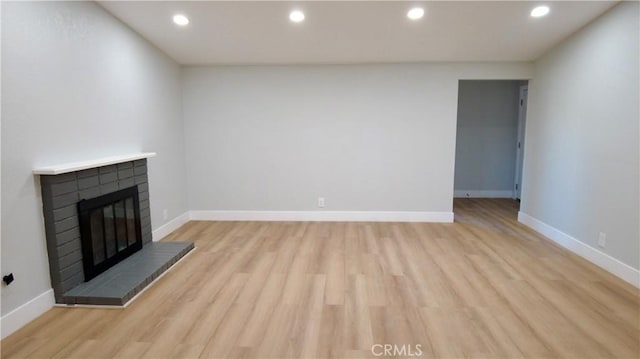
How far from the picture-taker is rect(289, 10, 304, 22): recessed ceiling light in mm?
3445

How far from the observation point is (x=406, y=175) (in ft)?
16.2

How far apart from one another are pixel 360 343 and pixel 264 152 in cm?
338

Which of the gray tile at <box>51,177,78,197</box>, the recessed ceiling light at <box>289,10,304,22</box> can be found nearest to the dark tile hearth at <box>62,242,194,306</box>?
the gray tile at <box>51,177,78,197</box>

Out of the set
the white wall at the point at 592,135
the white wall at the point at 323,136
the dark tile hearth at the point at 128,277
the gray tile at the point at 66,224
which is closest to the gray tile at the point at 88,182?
the gray tile at the point at 66,224

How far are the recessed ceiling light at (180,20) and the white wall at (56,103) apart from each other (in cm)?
54

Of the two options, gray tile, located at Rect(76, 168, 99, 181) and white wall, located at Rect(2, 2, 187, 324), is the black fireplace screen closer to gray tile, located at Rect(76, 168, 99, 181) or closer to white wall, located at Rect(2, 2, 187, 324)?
gray tile, located at Rect(76, 168, 99, 181)

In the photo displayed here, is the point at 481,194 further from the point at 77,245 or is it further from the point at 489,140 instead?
the point at 77,245

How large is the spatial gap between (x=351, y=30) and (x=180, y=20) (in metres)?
1.83

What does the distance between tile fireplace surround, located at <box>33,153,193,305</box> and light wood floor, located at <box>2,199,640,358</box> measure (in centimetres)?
14

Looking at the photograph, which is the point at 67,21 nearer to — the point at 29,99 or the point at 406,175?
the point at 29,99

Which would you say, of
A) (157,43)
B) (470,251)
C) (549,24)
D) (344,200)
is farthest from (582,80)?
(157,43)

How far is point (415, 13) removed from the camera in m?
3.45

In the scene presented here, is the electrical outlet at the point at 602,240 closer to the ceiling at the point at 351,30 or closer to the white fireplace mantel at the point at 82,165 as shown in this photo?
the ceiling at the point at 351,30

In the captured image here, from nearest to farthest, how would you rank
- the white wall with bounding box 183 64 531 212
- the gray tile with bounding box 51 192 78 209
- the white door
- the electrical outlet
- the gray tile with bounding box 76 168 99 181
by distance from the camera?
the gray tile with bounding box 51 192 78 209 < the gray tile with bounding box 76 168 99 181 < the electrical outlet < the white wall with bounding box 183 64 531 212 < the white door
